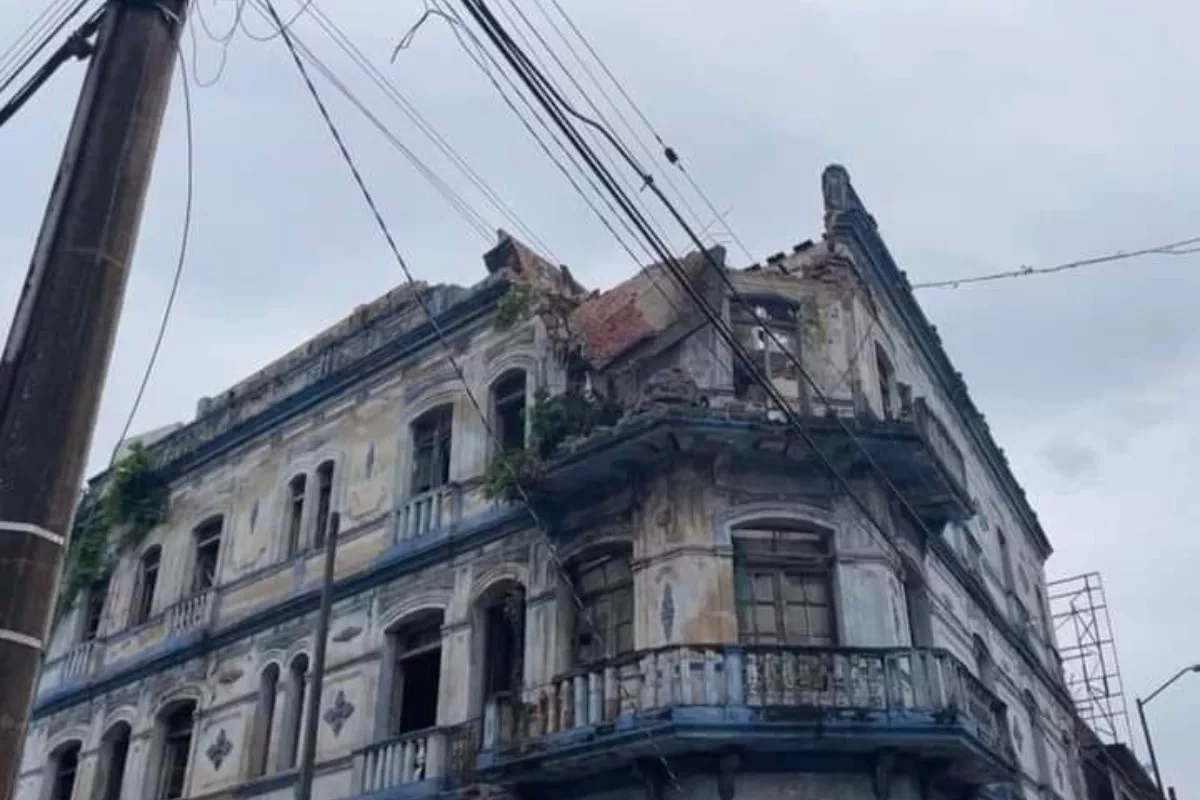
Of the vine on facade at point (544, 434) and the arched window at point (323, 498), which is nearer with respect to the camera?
the vine on facade at point (544, 434)

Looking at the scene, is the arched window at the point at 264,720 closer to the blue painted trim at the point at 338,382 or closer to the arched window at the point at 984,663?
the blue painted trim at the point at 338,382

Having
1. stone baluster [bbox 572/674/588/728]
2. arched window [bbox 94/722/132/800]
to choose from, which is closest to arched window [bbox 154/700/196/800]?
arched window [bbox 94/722/132/800]

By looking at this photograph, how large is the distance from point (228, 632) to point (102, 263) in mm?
15491

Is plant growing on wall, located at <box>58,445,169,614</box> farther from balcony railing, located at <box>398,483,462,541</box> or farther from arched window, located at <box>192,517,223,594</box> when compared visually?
balcony railing, located at <box>398,483,462,541</box>

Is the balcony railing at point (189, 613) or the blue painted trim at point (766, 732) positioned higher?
the balcony railing at point (189, 613)

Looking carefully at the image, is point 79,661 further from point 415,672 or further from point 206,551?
point 415,672

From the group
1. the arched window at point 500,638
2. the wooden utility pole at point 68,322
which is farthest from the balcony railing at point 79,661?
the wooden utility pole at point 68,322

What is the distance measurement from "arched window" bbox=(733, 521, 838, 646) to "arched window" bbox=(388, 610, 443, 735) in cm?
494

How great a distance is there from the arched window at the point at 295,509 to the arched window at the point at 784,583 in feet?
28.7

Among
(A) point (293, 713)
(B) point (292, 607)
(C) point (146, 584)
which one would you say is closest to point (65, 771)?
(C) point (146, 584)

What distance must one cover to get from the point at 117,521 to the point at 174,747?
554cm

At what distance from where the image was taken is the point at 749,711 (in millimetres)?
13102

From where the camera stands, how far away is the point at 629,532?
15.3 metres

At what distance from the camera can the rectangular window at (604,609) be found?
15.1m
